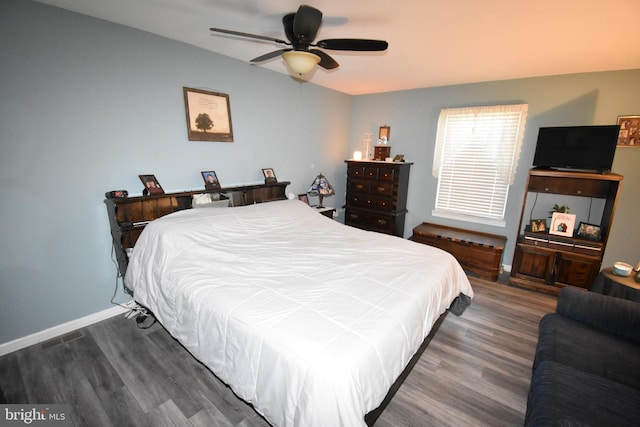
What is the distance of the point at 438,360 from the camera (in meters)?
2.10

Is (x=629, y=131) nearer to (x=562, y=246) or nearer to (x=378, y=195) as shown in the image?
(x=562, y=246)

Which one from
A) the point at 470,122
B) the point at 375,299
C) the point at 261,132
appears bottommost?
the point at 375,299

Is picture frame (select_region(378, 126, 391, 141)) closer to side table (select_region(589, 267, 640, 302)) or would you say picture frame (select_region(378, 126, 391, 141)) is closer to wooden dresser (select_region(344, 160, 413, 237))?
wooden dresser (select_region(344, 160, 413, 237))

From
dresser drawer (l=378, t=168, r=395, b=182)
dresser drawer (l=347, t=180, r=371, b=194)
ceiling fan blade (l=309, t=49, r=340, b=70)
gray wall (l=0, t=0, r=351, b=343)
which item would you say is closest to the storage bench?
dresser drawer (l=378, t=168, r=395, b=182)

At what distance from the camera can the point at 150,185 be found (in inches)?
99.0

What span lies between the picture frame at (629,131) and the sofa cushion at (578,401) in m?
2.96

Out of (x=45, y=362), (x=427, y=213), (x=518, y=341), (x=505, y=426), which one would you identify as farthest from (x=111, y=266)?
(x=427, y=213)

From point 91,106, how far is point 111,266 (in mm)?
1413

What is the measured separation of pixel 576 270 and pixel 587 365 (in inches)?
82.6

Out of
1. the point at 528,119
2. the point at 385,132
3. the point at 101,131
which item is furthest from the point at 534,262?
the point at 101,131

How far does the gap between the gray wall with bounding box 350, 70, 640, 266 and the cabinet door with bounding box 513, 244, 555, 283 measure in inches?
17.1

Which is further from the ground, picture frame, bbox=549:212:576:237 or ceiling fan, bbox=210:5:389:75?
ceiling fan, bbox=210:5:389:75

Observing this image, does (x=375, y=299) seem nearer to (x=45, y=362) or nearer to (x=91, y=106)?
(x=45, y=362)

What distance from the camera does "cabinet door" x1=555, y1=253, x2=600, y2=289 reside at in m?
2.92
